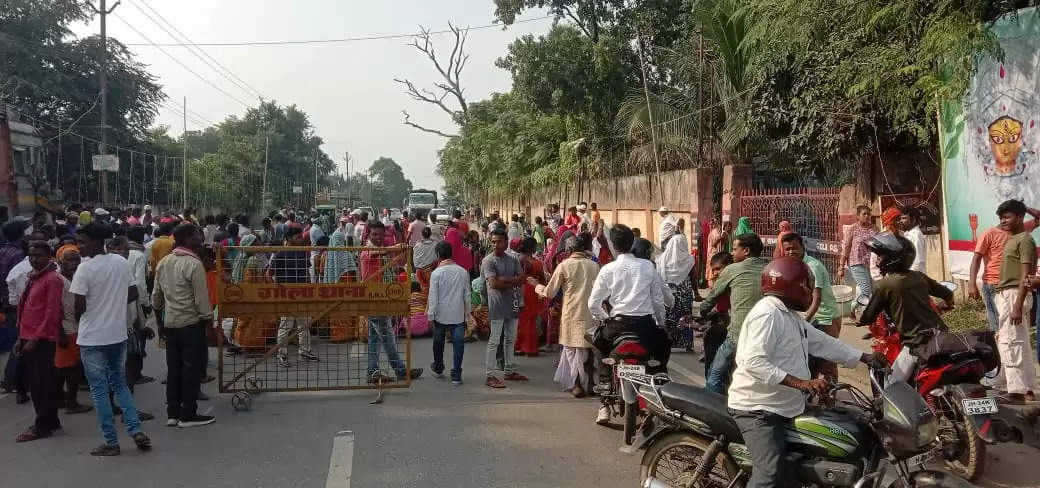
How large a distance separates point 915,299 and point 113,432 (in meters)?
5.86

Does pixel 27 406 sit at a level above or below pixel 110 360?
below

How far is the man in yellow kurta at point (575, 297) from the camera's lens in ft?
23.0

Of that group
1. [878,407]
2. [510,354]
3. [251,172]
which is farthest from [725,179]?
[251,172]

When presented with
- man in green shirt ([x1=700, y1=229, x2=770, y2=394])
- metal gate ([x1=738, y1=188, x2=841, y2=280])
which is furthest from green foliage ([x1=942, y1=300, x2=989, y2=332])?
man in green shirt ([x1=700, y1=229, x2=770, y2=394])

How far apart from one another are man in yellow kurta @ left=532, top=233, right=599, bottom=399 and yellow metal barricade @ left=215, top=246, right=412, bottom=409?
4.69 feet

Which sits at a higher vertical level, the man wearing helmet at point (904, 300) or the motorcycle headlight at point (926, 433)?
the man wearing helmet at point (904, 300)

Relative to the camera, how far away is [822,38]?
12555mm

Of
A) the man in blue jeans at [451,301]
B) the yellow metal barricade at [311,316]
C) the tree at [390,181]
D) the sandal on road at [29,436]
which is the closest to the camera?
the sandal on road at [29,436]

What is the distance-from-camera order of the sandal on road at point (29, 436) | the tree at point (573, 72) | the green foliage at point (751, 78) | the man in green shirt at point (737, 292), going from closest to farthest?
1. the man in green shirt at point (737, 292)
2. the sandal on road at point (29, 436)
3. the green foliage at point (751, 78)
4. the tree at point (573, 72)

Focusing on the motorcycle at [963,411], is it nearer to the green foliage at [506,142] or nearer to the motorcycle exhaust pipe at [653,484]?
the motorcycle exhaust pipe at [653,484]

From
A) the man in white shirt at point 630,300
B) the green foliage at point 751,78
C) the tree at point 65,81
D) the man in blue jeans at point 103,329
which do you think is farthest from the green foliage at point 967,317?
the tree at point 65,81

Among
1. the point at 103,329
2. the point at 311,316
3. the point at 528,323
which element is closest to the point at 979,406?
the point at 311,316

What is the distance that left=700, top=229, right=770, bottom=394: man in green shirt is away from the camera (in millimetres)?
5895

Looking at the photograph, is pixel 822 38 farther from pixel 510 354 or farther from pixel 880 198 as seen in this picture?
pixel 510 354
